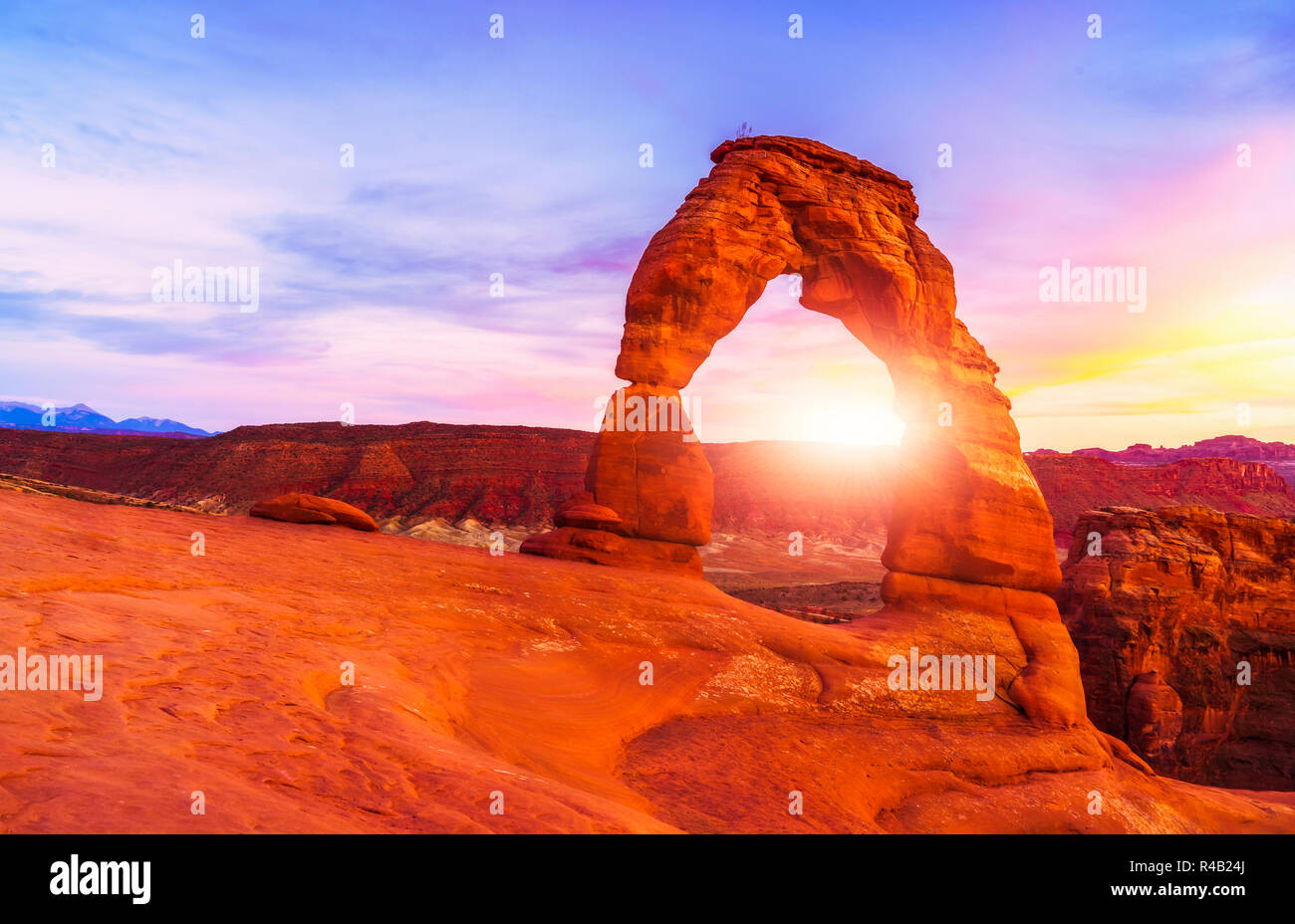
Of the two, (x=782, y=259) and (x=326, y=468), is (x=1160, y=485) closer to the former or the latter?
(x=782, y=259)

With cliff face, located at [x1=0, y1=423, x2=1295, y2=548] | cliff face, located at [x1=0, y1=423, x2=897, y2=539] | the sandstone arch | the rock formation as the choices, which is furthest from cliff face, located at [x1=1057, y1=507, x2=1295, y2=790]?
cliff face, located at [x1=0, y1=423, x2=1295, y2=548]

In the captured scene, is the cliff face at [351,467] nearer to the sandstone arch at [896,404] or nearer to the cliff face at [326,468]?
the cliff face at [326,468]

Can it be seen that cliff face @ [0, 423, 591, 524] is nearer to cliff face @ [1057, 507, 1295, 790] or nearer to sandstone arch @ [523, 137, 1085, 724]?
sandstone arch @ [523, 137, 1085, 724]

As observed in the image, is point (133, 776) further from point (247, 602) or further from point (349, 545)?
point (349, 545)

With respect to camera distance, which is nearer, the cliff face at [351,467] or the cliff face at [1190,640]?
the cliff face at [1190,640]

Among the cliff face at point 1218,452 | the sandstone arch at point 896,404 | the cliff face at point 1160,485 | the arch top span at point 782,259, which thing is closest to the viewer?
the sandstone arch at point 896,404

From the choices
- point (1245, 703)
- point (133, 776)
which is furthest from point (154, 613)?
point (1245, 703)

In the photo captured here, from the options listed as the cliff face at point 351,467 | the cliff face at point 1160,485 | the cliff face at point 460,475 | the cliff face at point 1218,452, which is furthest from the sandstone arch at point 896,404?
the cliff face at point 1218,452
